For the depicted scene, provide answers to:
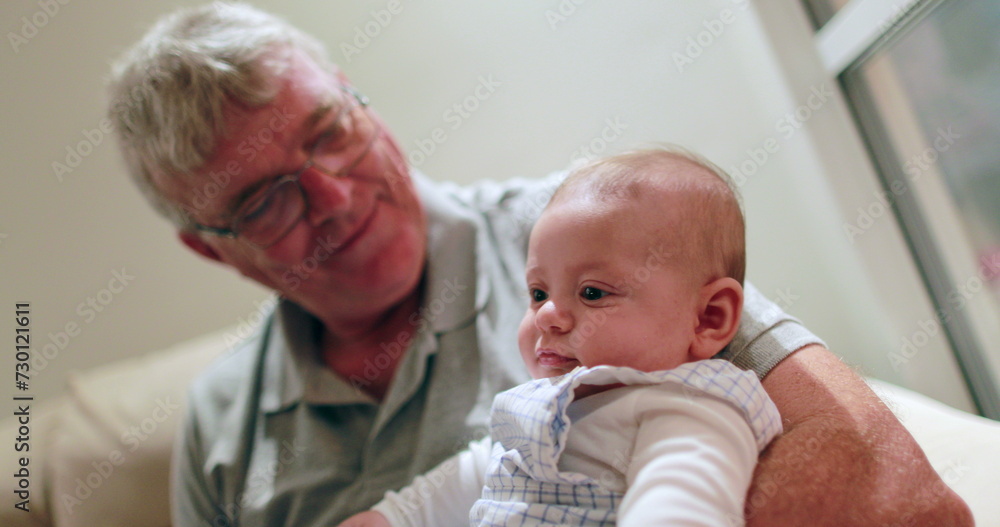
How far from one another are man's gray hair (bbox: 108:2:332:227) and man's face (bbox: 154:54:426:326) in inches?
1.2

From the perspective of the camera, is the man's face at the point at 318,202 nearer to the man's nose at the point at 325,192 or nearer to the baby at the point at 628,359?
the man's nose at the point at 325,192

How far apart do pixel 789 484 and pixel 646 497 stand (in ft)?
0.76

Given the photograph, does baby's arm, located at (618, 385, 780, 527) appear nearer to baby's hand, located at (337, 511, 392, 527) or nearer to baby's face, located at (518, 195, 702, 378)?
baby's face, located at (518, 195, 702, 378)

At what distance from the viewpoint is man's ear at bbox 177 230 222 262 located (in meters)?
1.61

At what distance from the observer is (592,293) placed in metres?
0.89

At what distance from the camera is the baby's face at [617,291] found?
2.84 ft

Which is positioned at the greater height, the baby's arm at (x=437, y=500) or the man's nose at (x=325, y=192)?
the man's nose at (x=325, y=192)

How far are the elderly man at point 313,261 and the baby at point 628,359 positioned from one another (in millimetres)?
383

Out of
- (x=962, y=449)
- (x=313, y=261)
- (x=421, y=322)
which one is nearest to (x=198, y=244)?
(x=313, y=261)

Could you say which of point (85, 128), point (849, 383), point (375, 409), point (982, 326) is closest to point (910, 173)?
point (982, 326)

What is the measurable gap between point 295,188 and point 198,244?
428mm

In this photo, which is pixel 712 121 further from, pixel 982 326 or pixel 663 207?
pixel 663 207

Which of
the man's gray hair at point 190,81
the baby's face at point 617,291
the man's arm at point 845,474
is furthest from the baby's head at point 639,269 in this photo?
the man's gray hair at point 190,81

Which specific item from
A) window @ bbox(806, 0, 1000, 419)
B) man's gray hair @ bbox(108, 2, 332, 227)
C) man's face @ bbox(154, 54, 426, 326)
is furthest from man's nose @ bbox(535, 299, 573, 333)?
window @ bbox(806, 0, 1000, 419)
